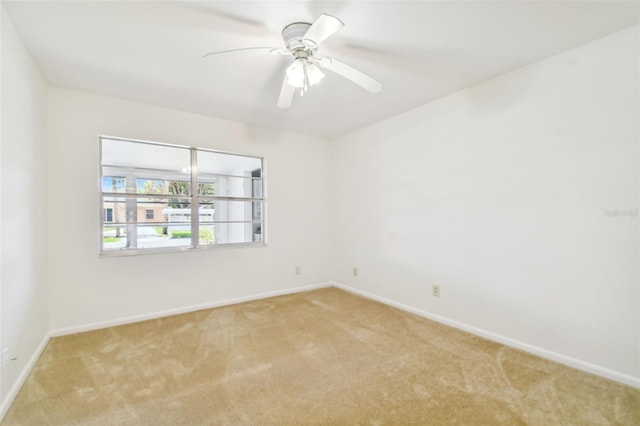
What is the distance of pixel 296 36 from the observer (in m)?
1.83

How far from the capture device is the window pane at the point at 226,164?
382 cm

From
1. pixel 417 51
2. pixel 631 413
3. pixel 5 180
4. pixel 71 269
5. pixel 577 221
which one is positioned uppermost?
pixel 417 51

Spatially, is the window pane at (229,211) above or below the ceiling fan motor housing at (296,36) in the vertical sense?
below

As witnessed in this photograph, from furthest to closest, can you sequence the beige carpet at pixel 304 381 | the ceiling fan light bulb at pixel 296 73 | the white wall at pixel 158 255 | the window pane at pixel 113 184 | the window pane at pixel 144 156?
the window pane at pixel 144 156, the window pane at pixel 113 184, the white wall at pixel 158 255, the ceiling fan light bulb at pixel 296 73, the beige carpet at pixel 304 381

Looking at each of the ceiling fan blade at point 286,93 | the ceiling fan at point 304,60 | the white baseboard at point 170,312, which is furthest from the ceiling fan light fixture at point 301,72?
the white baseboard at point 170,312

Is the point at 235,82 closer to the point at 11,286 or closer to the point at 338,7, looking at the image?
the point at 338,7

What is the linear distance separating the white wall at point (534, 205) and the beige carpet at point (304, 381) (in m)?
0.33

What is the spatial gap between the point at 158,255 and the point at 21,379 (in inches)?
56.9

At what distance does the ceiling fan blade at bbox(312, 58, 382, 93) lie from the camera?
186 cm

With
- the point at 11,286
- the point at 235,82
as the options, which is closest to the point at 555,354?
the point at 235,82

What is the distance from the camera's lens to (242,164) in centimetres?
447

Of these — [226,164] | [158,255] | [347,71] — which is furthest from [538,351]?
[226,164]

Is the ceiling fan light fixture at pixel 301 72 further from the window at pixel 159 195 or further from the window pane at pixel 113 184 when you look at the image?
the window pane at pixel 113 184

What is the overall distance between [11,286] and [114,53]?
5.75ft
